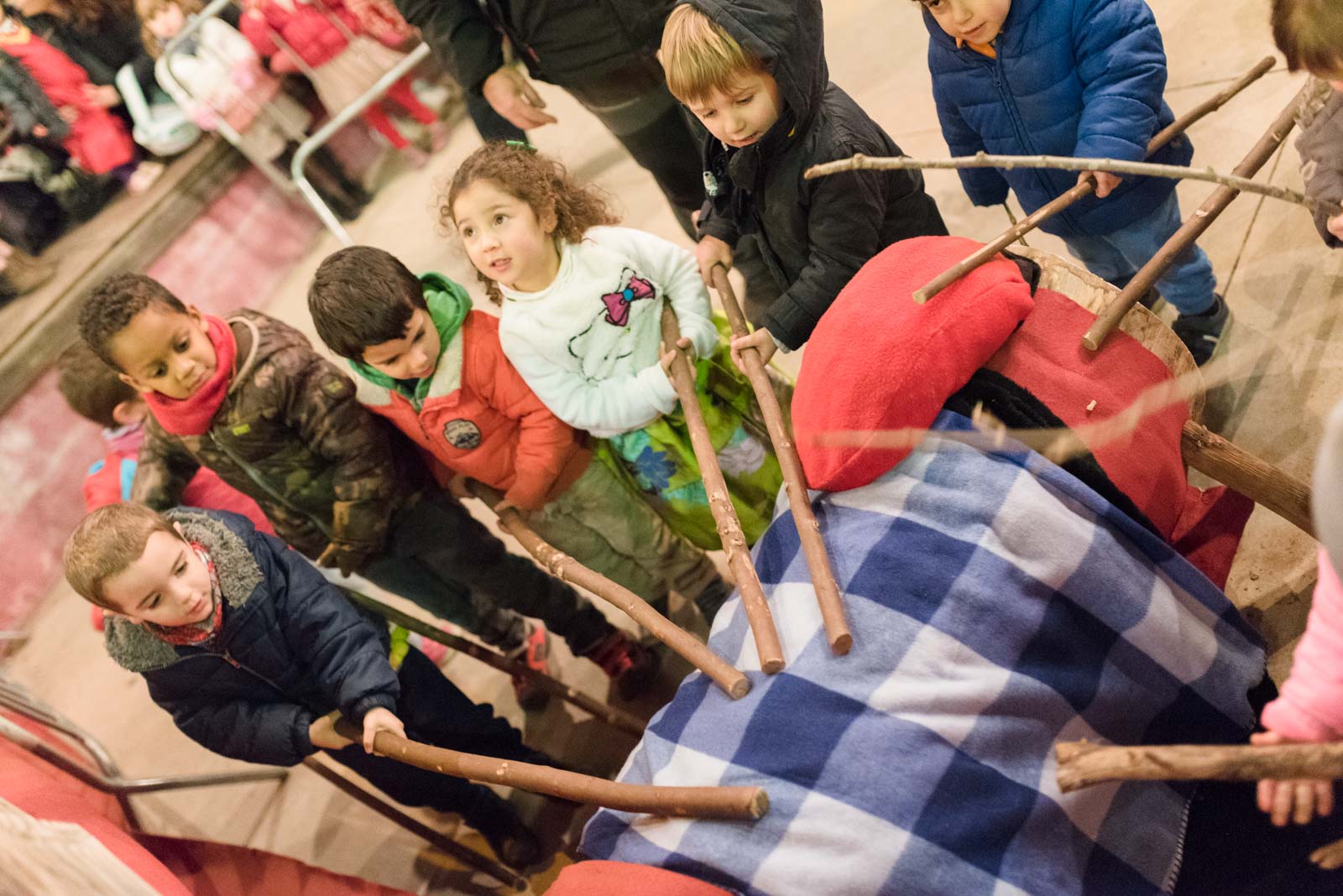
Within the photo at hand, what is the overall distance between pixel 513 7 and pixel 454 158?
8.42 feet

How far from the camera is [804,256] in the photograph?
218cm

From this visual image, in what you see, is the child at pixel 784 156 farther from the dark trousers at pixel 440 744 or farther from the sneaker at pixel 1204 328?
the dark trousers at pixel 440 744

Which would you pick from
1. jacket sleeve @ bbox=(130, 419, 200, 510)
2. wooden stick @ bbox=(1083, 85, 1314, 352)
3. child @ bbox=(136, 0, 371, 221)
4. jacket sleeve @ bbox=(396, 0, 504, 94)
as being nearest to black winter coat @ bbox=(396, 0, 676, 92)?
jacket sleeve @ bbox=(396, 0, 504, 94)

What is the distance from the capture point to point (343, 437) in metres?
2.36

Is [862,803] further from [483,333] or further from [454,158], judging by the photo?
[454,158]

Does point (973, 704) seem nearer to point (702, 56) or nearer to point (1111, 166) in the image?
point (1111, 166)

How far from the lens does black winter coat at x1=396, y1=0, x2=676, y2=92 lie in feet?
8.06

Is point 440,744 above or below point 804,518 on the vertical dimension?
below

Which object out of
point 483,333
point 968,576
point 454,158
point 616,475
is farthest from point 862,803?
point 454,158

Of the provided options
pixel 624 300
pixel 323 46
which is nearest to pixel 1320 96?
pixel 624 300

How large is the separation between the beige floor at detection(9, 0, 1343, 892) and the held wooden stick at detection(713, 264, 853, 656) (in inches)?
35.4

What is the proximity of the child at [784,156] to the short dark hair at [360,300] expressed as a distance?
69cm

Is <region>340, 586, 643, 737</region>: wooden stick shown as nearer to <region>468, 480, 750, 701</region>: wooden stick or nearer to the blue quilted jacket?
<region>468, 480, 750, 701</region>: wooden stick

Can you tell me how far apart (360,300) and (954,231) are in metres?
1.94
